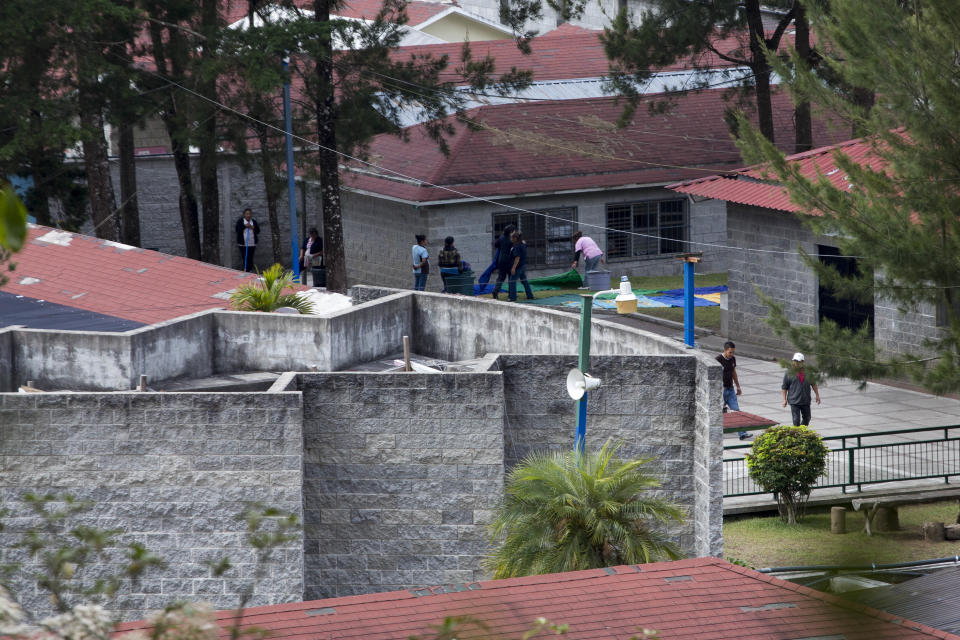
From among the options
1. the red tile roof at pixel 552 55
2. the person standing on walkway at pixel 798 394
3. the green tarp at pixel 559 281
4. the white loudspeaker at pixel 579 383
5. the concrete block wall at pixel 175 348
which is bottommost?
the person standing on walkway at pixel 798 394

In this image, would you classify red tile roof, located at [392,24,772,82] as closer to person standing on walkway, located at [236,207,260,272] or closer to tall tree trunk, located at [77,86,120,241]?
person standing on walkway, located at [236,207,260,272]

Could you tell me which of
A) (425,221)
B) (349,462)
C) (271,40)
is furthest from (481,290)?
(349,462)

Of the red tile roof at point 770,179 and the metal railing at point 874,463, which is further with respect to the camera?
the red tile roof at point 770,179

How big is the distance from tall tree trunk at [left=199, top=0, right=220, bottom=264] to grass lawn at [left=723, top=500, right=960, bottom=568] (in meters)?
16.4

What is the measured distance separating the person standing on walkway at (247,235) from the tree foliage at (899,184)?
707 inches

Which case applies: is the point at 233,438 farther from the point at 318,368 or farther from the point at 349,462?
the point at 318,368

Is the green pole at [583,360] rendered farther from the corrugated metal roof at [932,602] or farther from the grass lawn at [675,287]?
the grass lawn at [675,287]

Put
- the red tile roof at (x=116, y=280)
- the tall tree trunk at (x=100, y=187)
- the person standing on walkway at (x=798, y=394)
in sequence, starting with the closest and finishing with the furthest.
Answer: the red tile roof at (x=116, y=280) → the person standing on walkway at (x=798, y=394) → the tall tree trunk at (x=100, y=187)

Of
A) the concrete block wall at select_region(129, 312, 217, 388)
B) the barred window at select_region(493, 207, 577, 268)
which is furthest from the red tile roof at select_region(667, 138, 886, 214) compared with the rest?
the concrete block wall at select_region(129, 312, 217, 388)

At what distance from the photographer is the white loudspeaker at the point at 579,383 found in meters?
13.2

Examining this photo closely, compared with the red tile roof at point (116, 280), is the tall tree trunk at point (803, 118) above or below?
above

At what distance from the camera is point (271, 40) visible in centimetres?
2814

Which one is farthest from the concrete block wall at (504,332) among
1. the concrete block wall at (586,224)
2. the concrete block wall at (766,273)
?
the concrete block wall at (586,224)

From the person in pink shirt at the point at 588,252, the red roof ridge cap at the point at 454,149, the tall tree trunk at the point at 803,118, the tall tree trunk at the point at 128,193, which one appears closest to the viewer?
the tall tree trunk at the point at 803,118
